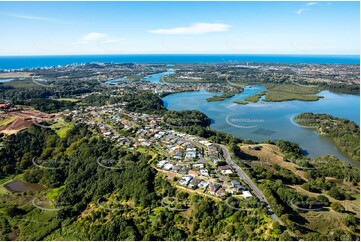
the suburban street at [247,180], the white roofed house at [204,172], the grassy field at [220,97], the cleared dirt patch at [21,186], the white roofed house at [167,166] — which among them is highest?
the white roofed house at [204,172]

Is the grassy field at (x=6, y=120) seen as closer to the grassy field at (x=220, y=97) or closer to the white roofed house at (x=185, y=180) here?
the white roofed house at (x=185, y=180)

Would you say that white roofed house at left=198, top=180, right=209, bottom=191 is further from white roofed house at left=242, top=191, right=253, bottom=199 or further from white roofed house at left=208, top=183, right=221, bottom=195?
white roofed house at left=242, top=191, right=253, bottom=199

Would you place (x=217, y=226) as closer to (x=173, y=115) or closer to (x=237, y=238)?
(x=237, y=238)

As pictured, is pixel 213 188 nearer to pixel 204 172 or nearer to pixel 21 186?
pixel 204 172

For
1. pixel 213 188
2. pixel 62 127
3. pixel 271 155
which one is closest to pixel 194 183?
pixel 213 188

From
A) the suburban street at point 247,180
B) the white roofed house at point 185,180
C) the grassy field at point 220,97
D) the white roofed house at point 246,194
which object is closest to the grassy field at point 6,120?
the white roofed house at point 185,180
